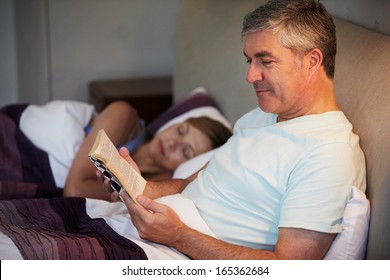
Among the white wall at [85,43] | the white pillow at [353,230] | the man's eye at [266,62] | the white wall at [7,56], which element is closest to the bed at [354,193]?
the white pillow at [353,230]

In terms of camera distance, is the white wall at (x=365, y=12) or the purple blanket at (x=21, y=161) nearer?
the white wall at (x=365, y=12)

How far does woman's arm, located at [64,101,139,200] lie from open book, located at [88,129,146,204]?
1.94 feet

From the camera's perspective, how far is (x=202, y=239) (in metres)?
1.45

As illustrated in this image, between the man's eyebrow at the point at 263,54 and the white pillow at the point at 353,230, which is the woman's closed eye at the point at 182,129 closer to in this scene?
the man's eyebrow at the point at 263,54

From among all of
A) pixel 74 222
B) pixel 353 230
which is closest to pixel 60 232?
pixel 74 222

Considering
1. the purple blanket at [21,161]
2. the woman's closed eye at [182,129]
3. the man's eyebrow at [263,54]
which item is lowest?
the purple blanket at [21,161]

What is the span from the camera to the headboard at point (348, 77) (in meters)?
1.37

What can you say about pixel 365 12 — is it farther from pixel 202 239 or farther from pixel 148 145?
pixel 148 145

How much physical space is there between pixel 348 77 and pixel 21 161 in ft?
3.43

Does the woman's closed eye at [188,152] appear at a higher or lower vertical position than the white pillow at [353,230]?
lower

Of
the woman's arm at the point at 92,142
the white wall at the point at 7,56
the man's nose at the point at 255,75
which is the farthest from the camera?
the white wall at the point at 7,56
